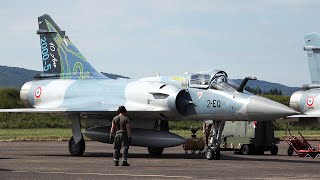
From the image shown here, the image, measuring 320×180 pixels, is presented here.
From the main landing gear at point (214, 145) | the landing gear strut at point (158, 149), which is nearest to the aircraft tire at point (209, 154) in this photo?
the main landing gear at point (214, 145)

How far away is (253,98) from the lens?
23875 millimetres

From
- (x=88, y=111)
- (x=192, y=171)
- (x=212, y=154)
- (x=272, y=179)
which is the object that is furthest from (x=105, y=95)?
(x=272, y=179)

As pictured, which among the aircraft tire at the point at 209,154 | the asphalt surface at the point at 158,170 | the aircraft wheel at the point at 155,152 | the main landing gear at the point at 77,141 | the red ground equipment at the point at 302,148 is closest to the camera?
the asphalt surface at the point at 158,170

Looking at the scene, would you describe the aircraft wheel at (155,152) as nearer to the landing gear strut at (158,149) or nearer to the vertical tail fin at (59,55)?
the landing gear strut at (158,149)

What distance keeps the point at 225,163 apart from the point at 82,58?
9839mm

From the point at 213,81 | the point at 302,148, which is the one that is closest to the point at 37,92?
the point at 213,81

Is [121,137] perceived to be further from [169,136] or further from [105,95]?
[105,95]

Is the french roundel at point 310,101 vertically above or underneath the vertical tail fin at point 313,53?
underneath

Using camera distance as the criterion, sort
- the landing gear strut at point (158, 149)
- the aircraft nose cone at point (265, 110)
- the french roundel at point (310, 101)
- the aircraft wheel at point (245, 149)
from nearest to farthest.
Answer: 1. the aircraft nose cone at point (265, 110)
2. the landing gear strut at point (158, 149)
3. the aircraft wheel at point (245, 149)
4. the french roundel at point (310, 101)

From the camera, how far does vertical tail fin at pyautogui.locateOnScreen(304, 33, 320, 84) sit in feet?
114

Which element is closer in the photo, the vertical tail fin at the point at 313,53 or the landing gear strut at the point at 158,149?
the landing gear strut at the point at 158,149

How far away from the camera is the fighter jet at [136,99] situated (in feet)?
79.6

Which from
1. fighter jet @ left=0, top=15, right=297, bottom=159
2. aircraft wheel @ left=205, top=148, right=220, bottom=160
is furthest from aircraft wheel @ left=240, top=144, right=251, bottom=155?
aircraft wheel @ left=205, top=148, right=220, bottom=160

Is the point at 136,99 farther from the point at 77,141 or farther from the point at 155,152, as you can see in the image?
the point at 77,141
